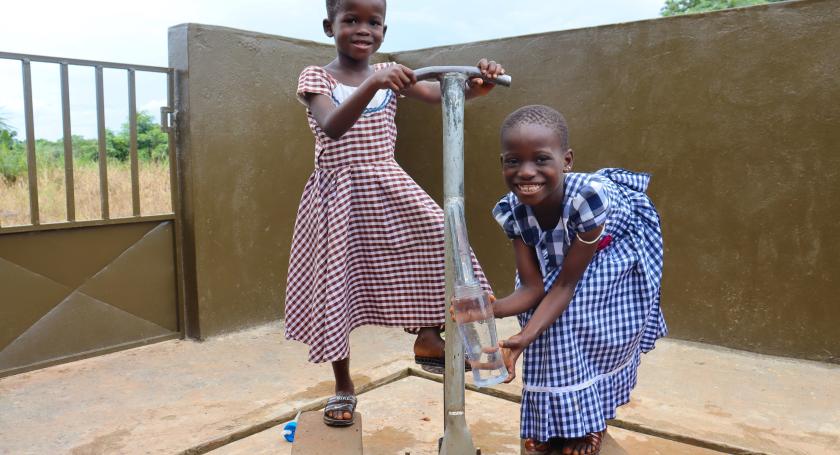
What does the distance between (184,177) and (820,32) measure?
10.2ft

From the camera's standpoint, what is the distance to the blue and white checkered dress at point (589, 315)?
5.36 feet

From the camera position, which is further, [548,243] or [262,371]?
[262,371]

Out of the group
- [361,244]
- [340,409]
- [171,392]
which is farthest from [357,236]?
[171,392]

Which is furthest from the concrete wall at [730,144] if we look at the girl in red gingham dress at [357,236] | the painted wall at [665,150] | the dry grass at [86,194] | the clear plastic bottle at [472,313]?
the clear plastic bottle at [472,313]

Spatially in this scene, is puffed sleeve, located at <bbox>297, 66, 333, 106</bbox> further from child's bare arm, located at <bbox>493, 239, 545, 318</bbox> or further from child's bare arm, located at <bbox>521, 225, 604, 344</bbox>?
child's bare arm, located at <bbox>521, 225, 604, 344</bbox>

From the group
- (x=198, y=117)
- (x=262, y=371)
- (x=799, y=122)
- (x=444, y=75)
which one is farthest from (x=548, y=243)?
(x=198, y=117)

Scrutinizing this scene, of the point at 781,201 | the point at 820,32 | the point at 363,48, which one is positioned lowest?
the point at 781,201

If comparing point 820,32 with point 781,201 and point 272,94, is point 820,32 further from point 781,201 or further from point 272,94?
point 272,94

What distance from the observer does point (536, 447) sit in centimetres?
172

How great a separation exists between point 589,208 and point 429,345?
613mm

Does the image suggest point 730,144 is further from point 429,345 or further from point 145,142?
point 145,142

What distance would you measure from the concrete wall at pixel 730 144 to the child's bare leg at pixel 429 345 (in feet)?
6.70

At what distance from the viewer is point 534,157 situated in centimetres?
155

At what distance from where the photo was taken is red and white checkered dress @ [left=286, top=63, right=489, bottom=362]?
192 centimetres
